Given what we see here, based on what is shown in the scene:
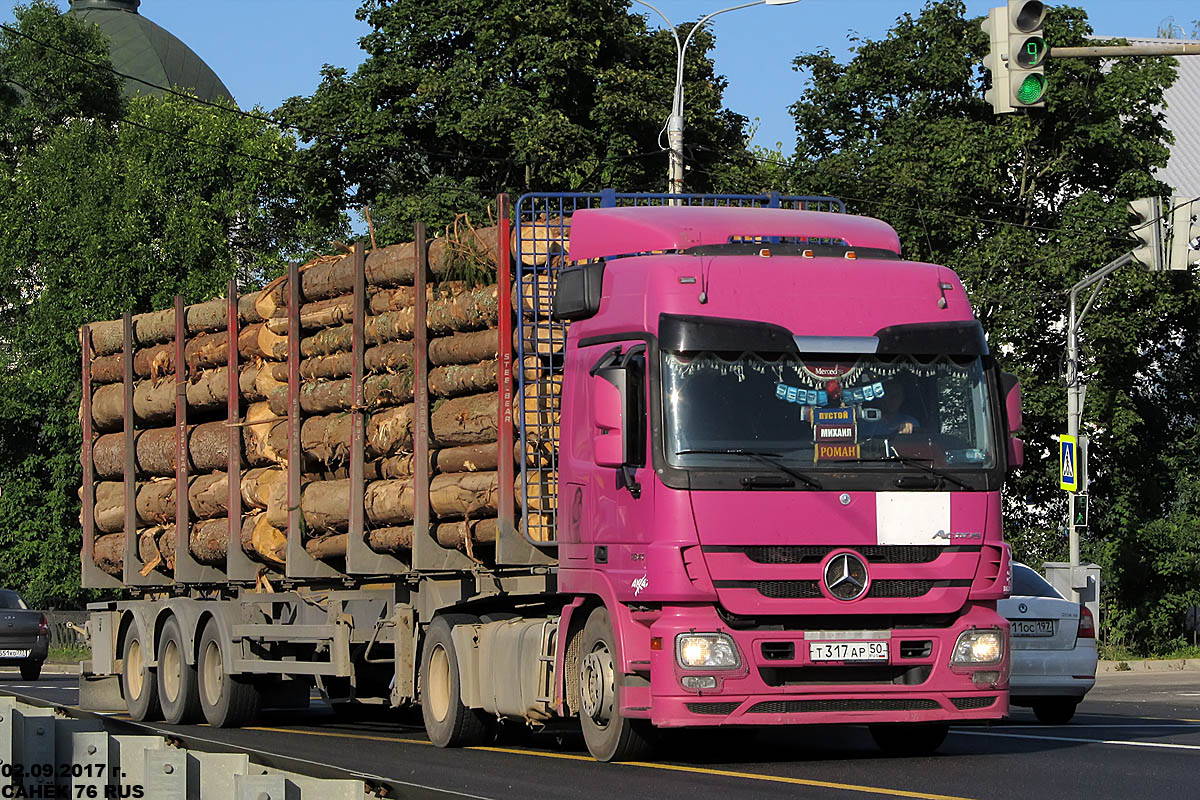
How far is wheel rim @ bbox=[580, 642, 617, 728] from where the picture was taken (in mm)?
12156

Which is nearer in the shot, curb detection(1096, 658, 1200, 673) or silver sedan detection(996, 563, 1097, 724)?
silver sedan detection(996, 563, 1097, 724)

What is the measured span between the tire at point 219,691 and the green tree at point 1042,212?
24175 mm

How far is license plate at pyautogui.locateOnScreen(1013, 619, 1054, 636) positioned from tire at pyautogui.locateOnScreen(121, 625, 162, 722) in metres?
8.17

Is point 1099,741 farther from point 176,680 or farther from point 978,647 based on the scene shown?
point 176,680

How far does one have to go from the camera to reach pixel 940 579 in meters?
11.8

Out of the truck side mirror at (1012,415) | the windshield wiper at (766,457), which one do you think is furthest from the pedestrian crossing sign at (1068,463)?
the windshield wiper at (766,457)

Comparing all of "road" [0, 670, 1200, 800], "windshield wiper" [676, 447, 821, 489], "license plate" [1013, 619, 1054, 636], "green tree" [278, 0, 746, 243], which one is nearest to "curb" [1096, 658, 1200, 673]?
"green tree" [278, 0, 746, 243]

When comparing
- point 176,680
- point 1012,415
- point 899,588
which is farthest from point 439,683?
point 176,680

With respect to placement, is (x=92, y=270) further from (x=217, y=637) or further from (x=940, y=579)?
(x=940, y=579)

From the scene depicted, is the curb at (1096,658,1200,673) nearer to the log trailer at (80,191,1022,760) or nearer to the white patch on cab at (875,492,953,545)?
the log trailer at (80,191,1022,760)

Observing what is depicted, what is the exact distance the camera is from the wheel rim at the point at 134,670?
19.8 meters

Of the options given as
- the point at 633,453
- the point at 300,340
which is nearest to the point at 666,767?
the point at 633,453

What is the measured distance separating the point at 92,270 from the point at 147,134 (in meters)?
5.30

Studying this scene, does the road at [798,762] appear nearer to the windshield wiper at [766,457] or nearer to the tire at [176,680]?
the tire at [176,680]
